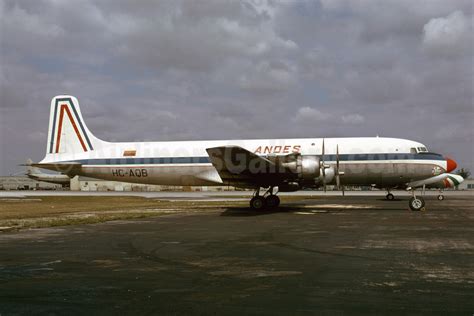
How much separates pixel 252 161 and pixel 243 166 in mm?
619

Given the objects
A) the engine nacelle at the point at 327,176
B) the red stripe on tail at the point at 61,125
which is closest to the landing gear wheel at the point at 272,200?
the engine nacelle at the point at 327,176

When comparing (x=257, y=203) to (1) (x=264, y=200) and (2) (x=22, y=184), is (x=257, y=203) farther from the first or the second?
(2) (x=22, y=184)

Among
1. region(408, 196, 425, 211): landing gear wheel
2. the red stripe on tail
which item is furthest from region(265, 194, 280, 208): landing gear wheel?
the red stripe on tail

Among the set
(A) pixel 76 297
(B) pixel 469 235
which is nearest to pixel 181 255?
(A) pixel 76 297

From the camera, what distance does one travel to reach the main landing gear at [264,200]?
1110 inches

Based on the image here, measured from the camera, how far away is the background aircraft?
85.8ft

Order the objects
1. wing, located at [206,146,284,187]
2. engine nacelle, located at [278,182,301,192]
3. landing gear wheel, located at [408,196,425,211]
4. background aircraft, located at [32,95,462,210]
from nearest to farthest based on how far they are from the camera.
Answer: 1. wing, located at [206,146,284,187]
2. background aircraft, located at [32,95,462,210]
3. landing gear wheel, located at [408,196,425,211]
4. engine nacelle, located at [278,182,301,192]

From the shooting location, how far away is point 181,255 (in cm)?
1144

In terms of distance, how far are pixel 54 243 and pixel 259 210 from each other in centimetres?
1598

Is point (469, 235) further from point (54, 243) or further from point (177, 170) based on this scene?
point (177, 170)

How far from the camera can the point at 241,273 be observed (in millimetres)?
8969

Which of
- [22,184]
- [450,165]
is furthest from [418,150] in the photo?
[22,184]

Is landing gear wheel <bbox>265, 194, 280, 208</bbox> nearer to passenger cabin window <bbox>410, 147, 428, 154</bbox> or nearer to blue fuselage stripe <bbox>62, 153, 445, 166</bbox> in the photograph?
blue fuselage stripe <bbox>62, 153, 445, 166</bbox>

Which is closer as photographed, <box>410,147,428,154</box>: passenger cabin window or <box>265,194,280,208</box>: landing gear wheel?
<box>410,147,428,154</box>: passenger cabin window
